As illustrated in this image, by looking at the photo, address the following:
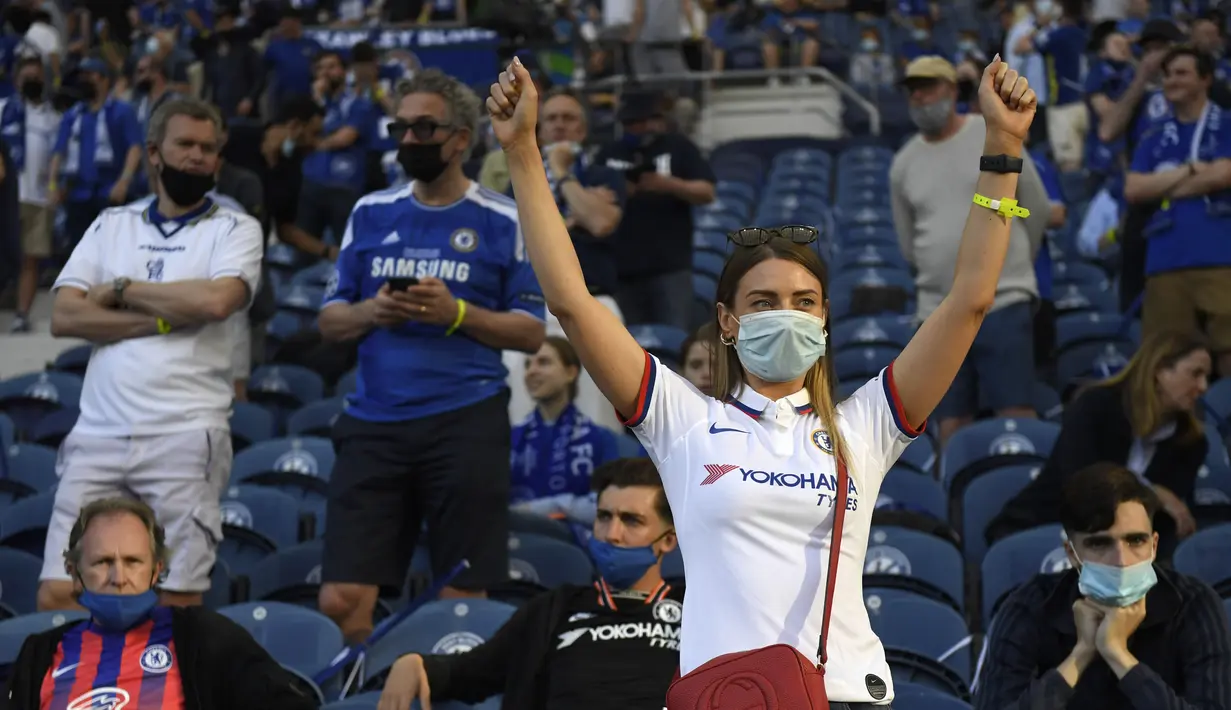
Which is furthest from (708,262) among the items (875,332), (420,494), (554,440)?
(420,494)

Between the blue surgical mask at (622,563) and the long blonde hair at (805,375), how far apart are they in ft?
5.45

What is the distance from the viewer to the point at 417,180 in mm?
5020

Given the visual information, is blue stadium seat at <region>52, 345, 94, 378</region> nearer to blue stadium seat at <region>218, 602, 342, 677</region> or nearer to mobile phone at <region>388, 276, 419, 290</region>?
blue stadium seat at <region>218, 602, 342, 677</region>

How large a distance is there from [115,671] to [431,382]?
1.14 metres

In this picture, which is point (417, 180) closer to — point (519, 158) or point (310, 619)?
point (310, 619)

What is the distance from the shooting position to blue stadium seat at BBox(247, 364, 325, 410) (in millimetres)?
7906

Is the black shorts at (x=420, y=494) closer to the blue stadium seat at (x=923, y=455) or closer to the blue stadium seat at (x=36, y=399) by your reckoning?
the blue stadium seat at (x=923, y=455)

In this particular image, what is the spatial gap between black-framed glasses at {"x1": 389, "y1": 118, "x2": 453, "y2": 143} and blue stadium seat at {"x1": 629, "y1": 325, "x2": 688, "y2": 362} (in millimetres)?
2597

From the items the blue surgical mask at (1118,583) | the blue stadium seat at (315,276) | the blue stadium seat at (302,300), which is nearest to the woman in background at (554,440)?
the blue surgical mask at (1118,583)

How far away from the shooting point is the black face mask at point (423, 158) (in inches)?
192

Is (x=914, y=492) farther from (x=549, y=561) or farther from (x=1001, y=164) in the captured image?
(x=1001, y=164)

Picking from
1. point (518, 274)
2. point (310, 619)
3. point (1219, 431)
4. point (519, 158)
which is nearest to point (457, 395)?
point (518, 274)

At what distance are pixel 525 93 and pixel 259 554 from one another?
357 cm

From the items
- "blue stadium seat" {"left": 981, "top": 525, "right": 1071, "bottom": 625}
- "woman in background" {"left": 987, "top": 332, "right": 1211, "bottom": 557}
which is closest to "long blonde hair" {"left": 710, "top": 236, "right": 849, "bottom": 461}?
"blue stadium seat" {"left": 981, "top": 525, "right": 1071, "bottom": 625}
